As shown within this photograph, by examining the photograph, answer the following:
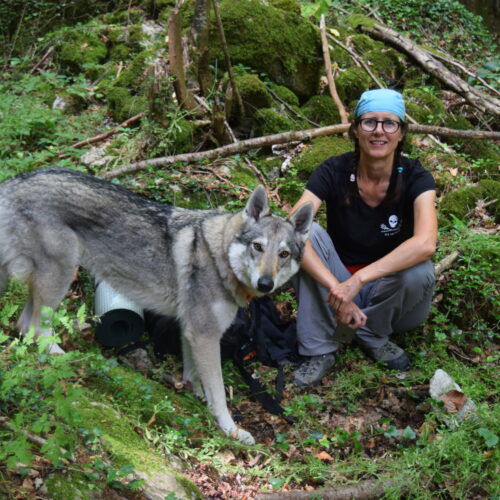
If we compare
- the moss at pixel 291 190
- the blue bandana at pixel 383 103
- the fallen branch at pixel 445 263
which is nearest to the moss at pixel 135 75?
the moss at pixel 291 190

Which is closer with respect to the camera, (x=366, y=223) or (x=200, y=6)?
(x=366, y=223)

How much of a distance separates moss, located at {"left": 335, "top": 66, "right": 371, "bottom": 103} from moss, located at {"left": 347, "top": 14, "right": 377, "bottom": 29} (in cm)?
226

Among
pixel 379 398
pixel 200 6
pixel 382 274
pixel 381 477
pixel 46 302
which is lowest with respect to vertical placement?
pixel 379 398

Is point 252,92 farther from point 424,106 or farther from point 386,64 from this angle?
point 386,64

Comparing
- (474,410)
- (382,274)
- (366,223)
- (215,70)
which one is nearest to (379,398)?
(474,410)

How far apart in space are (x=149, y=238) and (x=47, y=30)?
283 inches

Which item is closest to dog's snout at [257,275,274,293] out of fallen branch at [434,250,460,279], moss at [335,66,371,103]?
fallen branch at [434,250,460,279]

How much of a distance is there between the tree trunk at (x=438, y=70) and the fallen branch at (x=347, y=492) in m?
7.12

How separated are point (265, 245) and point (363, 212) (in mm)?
1114

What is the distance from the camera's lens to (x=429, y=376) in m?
4.19

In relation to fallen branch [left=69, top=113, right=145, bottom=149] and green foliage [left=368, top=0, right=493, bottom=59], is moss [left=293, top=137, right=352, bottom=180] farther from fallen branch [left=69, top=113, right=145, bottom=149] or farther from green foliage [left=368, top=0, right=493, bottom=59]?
green foliage [left=368, top=0, right=493, bottom=59]

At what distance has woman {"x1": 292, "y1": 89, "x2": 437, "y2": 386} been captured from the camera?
3.94 metres

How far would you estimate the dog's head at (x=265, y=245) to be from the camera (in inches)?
140

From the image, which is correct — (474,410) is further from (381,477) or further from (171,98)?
(171,98)
